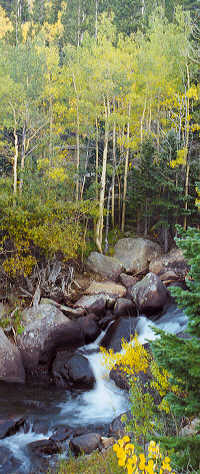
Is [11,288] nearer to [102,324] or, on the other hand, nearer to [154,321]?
[102,324]

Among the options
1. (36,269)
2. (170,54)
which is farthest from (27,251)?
Result: (170,54)

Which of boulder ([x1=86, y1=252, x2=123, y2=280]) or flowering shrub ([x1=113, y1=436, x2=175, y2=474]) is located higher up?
flowering shrub ([x1=113, y1=436, x2=175, y2=474])

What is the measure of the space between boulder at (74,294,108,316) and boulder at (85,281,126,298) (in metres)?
0.66

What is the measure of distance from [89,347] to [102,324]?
1.26 metres

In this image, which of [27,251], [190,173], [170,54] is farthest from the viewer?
[170,54]

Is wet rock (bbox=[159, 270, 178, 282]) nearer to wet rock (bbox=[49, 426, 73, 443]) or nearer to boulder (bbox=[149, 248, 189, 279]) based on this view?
boulder (bbox=[149, 248, 189, 279])

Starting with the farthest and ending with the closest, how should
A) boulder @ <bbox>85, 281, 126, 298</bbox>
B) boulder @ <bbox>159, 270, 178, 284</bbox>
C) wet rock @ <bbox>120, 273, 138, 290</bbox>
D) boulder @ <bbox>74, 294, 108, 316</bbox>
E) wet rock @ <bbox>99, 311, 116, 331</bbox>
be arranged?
wet rock @ <bbox>120, 273, 138, 290</bbox> < boulder @ <bbox>159, 270, 178, 284</bbox> < boulder @ <bbox>85, 281, 126, 298</bbox> < boulder @ <bbox>74, 294, 108, 316</bbox> < wet rock @ <bbox>99, 311, 116, 331</bbox>

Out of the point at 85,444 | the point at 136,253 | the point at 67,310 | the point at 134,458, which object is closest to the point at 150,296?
the point at 67,310

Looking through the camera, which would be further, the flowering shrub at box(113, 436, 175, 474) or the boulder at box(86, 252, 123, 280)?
the boulder at box(86, 252, 123, 280)

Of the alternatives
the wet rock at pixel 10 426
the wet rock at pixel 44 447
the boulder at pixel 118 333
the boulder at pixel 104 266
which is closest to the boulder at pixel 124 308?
the boulder at pixel 118 333

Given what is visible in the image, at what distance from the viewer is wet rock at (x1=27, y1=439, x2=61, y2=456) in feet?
25.5

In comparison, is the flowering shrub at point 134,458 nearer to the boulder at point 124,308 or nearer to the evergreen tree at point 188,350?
the evergreen tree at point 188,350

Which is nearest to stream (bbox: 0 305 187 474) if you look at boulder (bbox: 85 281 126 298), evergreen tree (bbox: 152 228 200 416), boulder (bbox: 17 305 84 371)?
boulder (bbox: 17 305 84 371)

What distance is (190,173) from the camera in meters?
19.5
